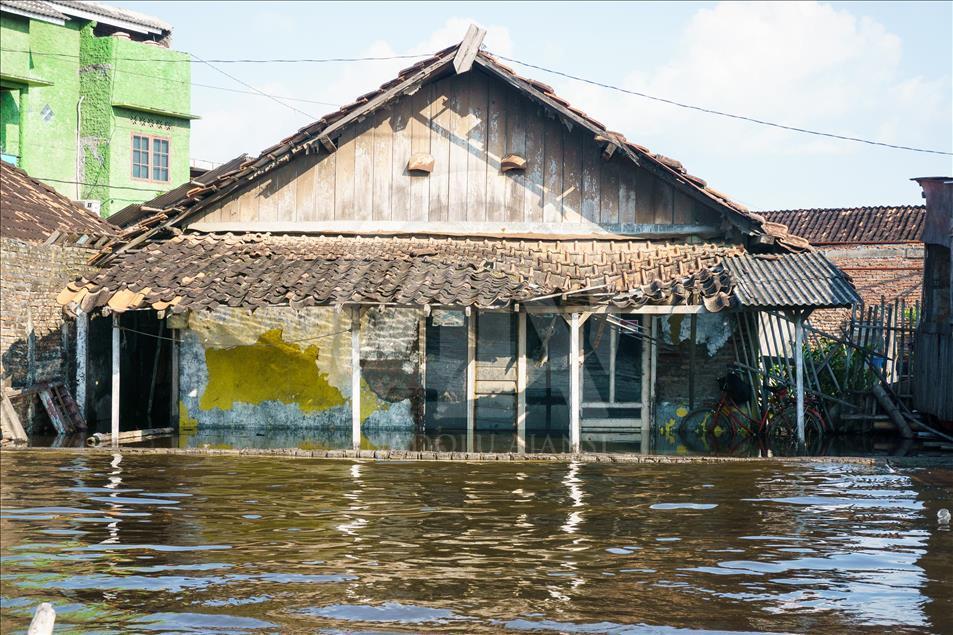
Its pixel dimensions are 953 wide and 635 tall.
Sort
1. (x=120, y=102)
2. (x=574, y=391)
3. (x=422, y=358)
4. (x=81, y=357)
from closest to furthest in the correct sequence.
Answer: (x=574, y=391)
(x=422, y=358)
(x=81, y=357)
(x=120, y=102)

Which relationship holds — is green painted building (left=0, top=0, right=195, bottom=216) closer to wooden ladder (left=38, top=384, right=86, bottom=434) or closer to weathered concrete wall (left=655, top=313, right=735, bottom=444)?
wooden ladder (left=38, top=384, right=86, bottom=434)

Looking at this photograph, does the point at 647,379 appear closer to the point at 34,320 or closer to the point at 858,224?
the point at 34,320

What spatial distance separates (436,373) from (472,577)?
10.6 meters

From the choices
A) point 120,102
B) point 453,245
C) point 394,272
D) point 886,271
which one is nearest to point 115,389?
point 394,272

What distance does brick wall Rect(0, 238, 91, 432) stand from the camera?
18.7 m

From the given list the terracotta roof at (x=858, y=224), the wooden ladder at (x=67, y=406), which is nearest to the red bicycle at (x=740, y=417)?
the wooden ladder at (x=67, y=406)

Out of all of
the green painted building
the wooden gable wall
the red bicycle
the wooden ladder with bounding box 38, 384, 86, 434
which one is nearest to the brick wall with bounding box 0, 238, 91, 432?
the wooden ladder with bounding box 38, 384, 86, 434

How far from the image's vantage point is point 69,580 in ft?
29.6

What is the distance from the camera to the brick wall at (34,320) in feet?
61.4

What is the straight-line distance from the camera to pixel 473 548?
1048cm

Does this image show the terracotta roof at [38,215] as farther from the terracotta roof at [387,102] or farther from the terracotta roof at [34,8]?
the terracotta roof at [34,8]

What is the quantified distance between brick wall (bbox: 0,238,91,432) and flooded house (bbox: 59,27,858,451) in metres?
1.23

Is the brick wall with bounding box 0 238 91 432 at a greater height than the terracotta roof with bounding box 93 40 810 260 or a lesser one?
lesser

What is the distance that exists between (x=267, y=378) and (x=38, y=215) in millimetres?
5242
